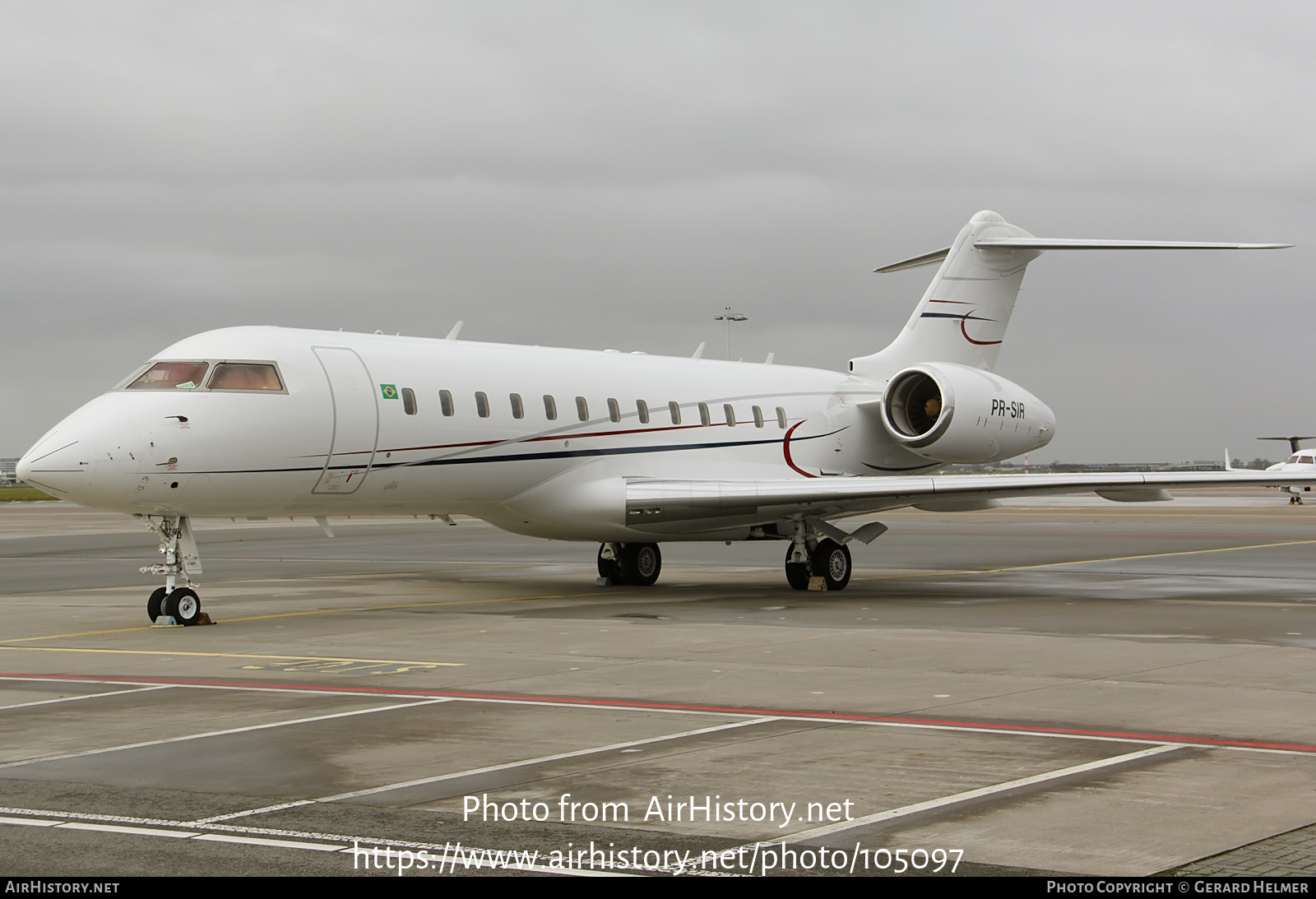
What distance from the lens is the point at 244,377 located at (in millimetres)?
15969

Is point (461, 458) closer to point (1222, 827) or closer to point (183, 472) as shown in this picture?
point (183, 472)

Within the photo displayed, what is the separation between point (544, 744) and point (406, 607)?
33.8ft

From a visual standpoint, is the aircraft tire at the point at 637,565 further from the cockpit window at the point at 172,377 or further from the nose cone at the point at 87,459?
the nose cone at the point at 87,459

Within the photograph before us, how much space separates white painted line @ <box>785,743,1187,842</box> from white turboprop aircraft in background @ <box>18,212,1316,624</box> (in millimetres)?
10939

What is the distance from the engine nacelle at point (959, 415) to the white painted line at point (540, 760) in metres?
13.6

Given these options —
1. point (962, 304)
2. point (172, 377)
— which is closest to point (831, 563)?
point (962, 304)

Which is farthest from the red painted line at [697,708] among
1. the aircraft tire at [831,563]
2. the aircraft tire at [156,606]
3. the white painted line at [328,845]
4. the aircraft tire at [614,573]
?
the aircraft tire at [614,573]

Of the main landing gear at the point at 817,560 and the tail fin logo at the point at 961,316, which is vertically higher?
the tail fin logo at the point at 961,316

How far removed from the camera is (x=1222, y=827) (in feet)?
19.2

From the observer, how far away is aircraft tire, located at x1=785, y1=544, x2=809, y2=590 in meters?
20.6

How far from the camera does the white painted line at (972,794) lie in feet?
19.4

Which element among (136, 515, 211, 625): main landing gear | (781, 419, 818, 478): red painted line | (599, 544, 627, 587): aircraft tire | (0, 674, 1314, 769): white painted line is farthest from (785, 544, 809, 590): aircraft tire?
(0, 674, 1314, 769): white painted line

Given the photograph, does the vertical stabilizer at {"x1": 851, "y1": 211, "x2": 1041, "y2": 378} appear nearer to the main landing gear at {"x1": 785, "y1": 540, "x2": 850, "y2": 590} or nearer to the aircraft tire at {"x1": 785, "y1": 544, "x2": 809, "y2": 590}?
the main landing gear at {"x1": 785, "y1": 540, "x2": 850, "y2": 590}

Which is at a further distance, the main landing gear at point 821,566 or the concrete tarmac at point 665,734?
the main landing gear at point 821,566
